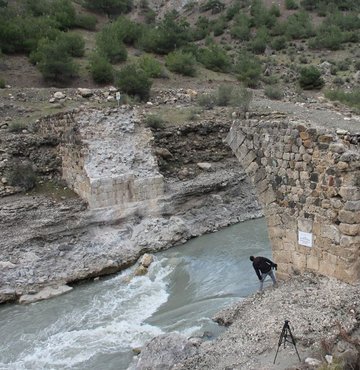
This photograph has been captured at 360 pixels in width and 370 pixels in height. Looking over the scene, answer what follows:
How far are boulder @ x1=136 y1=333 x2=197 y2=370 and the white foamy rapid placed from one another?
99 centimetres

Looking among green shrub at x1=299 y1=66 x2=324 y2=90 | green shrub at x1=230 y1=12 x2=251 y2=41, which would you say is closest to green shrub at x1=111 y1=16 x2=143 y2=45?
green shrub at x1=299 y1=66 x2=324 y2=90

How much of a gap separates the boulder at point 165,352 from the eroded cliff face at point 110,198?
499 centimetres

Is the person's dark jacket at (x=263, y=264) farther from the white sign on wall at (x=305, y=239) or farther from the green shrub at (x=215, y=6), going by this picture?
the green shrub at (x=215, y=6)

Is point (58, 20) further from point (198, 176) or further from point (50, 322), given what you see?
point (50, 322)

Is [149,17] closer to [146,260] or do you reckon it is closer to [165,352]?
[146,260]

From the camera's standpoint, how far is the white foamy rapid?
26.3 ft

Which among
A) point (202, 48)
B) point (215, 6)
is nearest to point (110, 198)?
point (202, 48)

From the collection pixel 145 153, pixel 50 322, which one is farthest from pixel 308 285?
pixel 145 153

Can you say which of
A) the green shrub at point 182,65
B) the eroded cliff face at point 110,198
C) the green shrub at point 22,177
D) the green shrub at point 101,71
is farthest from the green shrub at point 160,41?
the green shrub at point 22,177

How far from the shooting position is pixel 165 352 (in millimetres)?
6793

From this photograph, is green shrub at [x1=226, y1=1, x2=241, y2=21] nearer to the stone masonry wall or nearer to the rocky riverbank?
the stone masonry wall

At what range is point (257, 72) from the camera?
29.2 m

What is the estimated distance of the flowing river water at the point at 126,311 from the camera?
8047 millimetres

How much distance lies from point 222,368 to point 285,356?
75cm
